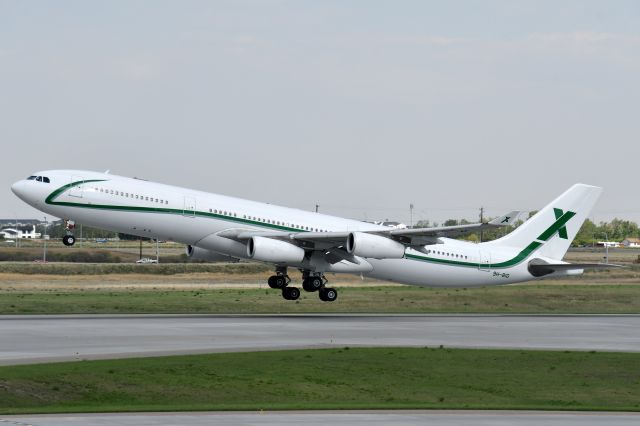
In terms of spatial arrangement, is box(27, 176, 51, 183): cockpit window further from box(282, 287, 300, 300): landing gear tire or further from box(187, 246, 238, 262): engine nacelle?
box(282, 287, 300, 300): landing gear tire

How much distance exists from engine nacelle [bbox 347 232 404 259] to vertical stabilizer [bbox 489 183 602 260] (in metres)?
11.6

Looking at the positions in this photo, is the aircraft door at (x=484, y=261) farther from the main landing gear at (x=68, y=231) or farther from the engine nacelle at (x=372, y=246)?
the main landing gear at (x=68, y=231)

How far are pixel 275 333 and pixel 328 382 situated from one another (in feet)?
47.0

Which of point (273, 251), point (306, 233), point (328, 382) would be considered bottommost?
point (328, 382)

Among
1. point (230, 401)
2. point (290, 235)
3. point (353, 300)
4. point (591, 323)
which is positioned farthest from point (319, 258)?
point (230, 401)

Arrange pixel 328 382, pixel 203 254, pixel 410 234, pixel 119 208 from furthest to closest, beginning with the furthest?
pixel 203 254, pixel 410 234, pixel 119 208, pixel 328 382

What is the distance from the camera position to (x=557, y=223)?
68.6 metres

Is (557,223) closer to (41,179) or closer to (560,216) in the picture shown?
(560,216)

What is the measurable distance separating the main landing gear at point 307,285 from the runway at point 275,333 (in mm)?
2276

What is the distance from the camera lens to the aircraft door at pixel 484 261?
67.4m

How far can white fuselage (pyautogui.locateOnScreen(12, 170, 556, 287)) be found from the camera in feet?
183

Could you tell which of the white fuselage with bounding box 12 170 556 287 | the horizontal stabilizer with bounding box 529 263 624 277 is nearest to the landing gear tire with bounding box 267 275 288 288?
the white fuselage with bounding box 12 170 556 287

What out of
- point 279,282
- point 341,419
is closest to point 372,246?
point 279,282

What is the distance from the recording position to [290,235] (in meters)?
59.7
